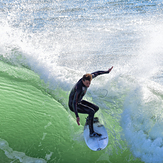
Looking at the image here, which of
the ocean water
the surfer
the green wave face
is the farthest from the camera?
the ocean water

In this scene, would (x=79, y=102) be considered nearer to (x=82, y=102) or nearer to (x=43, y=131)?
(x=82, y=102)

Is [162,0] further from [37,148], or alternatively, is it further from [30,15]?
[37,148]

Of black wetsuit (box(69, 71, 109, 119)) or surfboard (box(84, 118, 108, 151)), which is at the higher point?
black wetsuit (box(69, 71, 109, 119))

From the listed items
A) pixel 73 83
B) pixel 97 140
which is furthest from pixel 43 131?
pixel 73 83

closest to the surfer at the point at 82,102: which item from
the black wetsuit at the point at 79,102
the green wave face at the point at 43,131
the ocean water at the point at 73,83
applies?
the black wetsuit at the point at 79,102

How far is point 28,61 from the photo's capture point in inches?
339

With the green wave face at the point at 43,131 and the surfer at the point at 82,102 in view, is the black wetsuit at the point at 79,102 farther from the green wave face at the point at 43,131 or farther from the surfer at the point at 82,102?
the green wave face at the point at 43,131

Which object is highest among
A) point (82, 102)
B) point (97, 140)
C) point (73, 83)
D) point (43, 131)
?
point (82, 102)

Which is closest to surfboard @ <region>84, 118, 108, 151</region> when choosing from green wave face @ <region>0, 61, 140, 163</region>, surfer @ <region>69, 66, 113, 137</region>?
surfer @ <region>69, 66, 113, 137</region>

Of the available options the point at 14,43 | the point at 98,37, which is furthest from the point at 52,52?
the point at 98,37

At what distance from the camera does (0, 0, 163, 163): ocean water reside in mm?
5105

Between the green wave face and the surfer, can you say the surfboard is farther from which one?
the green wave face

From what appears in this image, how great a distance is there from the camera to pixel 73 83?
7.29m

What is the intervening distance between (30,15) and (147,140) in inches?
563
